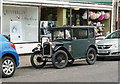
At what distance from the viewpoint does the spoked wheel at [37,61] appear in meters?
11.9

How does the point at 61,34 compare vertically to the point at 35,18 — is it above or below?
below

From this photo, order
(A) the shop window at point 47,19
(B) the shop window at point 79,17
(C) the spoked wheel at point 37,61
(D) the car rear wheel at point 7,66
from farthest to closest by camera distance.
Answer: (B) the shop window at point 79,17 → (A) the shop window at point 47,19 → (C) the spoked wheel at point 37,61 → (D) the car rear wheel at point 7,66

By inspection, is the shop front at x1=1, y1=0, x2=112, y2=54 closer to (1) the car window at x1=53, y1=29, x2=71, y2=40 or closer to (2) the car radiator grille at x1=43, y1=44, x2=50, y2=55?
(1) the car window at x1=53, y1=29, x2=71, y2=40

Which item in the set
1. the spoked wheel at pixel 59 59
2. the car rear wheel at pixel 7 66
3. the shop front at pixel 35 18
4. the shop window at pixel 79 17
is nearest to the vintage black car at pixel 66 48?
the spoked wheel at pixel 59 59

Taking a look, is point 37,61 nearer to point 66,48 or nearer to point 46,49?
point 46,49

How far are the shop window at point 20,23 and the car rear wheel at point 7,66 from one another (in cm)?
646

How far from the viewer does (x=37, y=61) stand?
39.2ft

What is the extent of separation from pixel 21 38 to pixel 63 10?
142 inches

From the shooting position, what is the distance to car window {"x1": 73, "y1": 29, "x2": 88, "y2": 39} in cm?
1228

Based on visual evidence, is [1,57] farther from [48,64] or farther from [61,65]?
[48,64]

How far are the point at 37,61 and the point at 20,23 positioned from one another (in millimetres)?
5539

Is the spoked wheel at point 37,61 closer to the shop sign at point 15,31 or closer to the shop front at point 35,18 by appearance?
the shop front at point 35,18

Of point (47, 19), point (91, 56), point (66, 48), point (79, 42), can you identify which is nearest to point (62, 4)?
point (47, 19)

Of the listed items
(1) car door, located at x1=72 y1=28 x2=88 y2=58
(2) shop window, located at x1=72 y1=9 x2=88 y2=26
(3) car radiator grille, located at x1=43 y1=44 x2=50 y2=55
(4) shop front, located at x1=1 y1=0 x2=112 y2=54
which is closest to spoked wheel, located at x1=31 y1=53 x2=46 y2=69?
(3) car radiator grille, located at x1=43 y1=44 x2=50 y2=55
